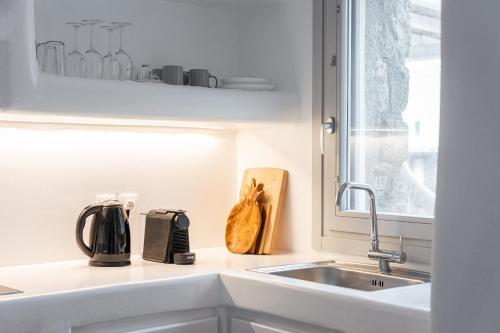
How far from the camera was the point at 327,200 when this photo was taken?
9.26ft

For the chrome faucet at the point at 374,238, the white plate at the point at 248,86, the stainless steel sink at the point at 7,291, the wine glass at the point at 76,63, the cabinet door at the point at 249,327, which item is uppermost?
the wine glass at the point at 76,63

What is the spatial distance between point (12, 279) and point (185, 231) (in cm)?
65

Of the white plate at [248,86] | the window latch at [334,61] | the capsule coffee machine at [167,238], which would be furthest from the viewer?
the white plate at [248,86]

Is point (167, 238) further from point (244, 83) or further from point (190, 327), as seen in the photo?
point (244, 83)

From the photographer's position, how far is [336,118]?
2791mm

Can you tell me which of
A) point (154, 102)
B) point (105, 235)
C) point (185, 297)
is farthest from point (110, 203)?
point (185, 297)

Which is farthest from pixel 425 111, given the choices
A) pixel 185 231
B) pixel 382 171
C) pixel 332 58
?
pixel 185 231

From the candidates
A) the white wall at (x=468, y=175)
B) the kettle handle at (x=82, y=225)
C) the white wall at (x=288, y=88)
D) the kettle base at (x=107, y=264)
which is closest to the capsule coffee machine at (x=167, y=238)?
the kettle base at (x=107, y=264)

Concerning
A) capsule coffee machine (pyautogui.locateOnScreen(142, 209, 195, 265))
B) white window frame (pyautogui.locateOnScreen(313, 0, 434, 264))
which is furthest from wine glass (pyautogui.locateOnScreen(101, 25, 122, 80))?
white window frame (pyautogui.locateOnScreen(313, 0, 434, 264))

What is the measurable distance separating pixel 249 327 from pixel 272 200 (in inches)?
29.0

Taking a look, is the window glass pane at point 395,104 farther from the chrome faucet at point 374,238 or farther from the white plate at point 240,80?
the white plate at point 240,80

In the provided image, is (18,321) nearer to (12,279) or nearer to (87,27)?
(12,279)

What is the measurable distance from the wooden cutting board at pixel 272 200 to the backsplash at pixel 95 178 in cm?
25

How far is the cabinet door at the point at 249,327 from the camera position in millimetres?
2279
